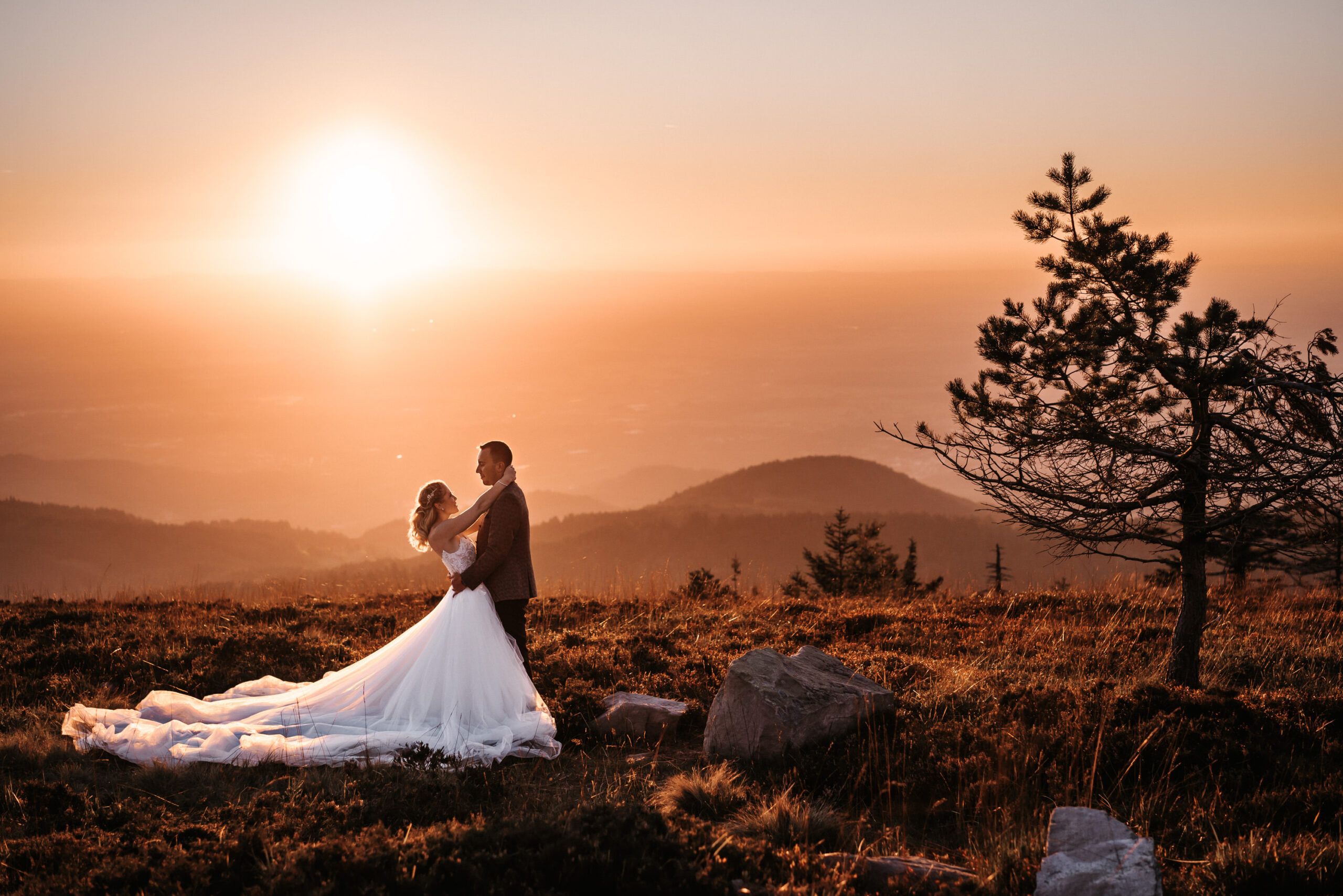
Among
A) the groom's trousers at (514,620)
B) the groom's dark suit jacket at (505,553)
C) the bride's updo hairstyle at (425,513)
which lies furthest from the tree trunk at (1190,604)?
the bride's updo hairstyle at (425,513)

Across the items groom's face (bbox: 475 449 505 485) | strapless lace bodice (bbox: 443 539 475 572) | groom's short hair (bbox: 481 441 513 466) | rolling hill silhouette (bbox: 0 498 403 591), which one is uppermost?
groom's short hair (bbox: 481 441 513 466)

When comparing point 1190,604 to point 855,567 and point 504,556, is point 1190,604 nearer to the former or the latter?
point 504,556

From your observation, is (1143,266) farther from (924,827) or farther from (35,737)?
(35,737)

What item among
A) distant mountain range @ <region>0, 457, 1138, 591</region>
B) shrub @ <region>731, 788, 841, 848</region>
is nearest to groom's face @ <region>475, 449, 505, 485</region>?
shrub @ <region>731, 788, 841, 848</region>

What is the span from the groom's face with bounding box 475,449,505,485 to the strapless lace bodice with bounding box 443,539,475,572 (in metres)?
0.90

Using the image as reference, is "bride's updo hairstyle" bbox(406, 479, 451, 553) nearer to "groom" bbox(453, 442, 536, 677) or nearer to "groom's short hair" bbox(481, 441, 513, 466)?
"groom" bbox(453, 442, 536, 677)

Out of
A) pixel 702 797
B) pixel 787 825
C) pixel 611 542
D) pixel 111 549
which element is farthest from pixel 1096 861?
pixel 111 549

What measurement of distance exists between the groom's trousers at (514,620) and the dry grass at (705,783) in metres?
0.69

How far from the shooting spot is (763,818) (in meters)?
5.64

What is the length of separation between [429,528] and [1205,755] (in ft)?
26.4

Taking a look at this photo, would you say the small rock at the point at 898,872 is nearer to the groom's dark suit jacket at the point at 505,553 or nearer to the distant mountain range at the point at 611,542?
the groom's dark suit jacket at the point at 505,553

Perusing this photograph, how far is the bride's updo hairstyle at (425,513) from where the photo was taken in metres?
9.34

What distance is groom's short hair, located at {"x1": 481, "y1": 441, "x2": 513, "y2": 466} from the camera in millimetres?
8938

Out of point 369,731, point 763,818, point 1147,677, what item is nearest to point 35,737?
point 369,731
